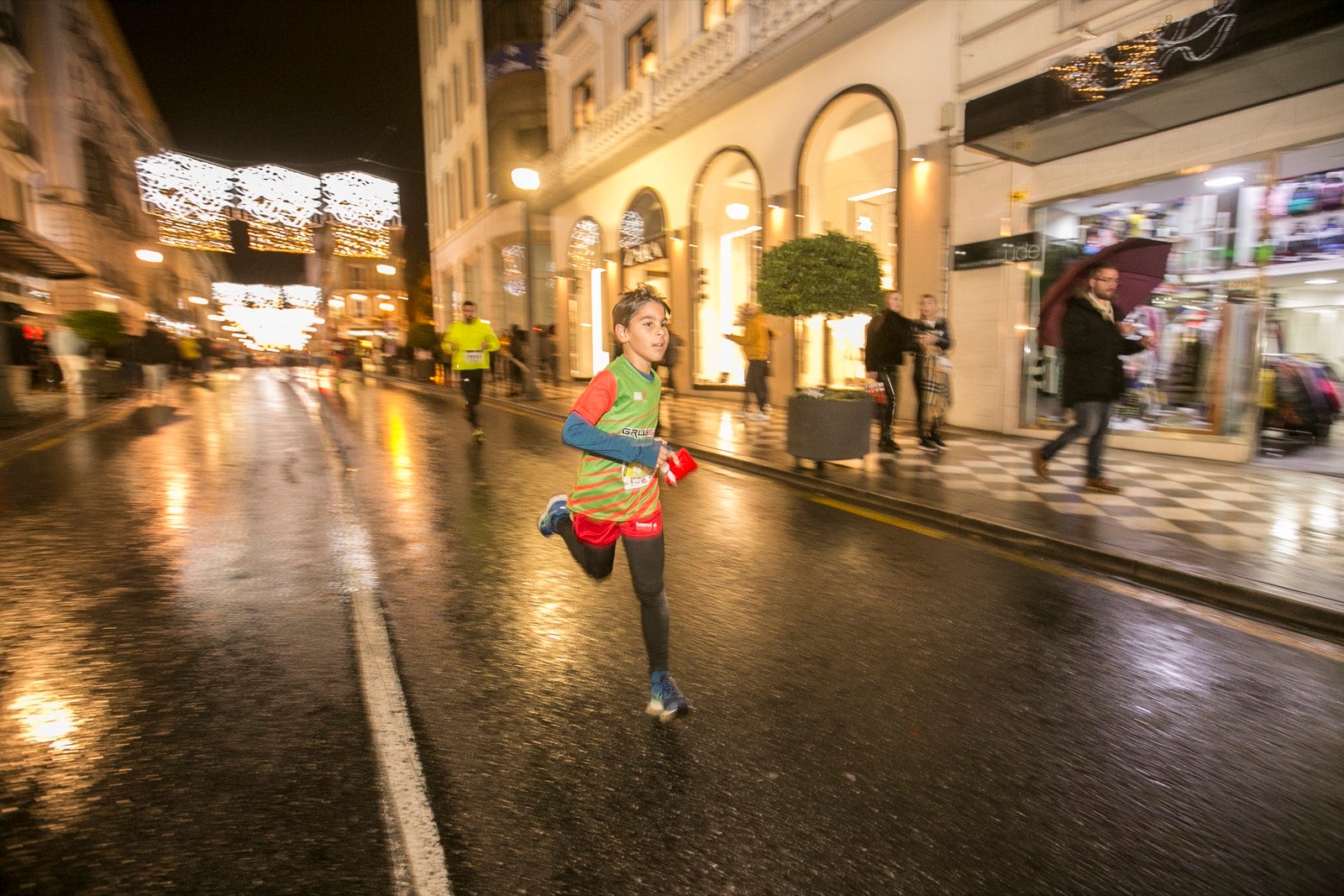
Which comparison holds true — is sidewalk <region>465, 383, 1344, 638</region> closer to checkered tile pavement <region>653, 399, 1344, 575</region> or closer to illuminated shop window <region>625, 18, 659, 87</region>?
checkered tile pavement <region>653, 399, 1344, 575</region>

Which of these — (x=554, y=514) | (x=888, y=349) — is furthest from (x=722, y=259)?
(x=554, y=514)

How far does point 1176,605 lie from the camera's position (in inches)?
167

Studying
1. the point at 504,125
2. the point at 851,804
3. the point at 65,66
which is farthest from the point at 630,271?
the point at 65,66

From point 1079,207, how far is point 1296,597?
26.4ft

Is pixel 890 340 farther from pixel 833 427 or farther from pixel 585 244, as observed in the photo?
pixel 585 244

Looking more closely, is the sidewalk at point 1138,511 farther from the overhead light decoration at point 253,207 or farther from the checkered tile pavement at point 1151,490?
the overhead light decoration at point 253,207

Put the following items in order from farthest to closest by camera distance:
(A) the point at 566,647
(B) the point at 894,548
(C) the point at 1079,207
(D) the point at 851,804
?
(C) the point at 1079,207 < (B) the point at 894,548 < (A) the point at 566,647 < (D) the point at 851,804

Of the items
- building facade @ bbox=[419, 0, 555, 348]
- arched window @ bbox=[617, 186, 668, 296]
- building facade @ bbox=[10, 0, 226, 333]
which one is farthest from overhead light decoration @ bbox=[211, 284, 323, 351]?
arched window @ bbox=[617, 186, 668, 296]

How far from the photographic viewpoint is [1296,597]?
13.4 feet

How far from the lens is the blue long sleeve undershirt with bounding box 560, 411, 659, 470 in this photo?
100 inches

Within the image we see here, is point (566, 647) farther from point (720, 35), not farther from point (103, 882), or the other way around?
point (720, 35)

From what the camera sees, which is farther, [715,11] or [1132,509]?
[715,11]

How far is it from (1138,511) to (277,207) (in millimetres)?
38615

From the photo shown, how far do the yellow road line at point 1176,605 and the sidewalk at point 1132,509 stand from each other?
5.8 inches
